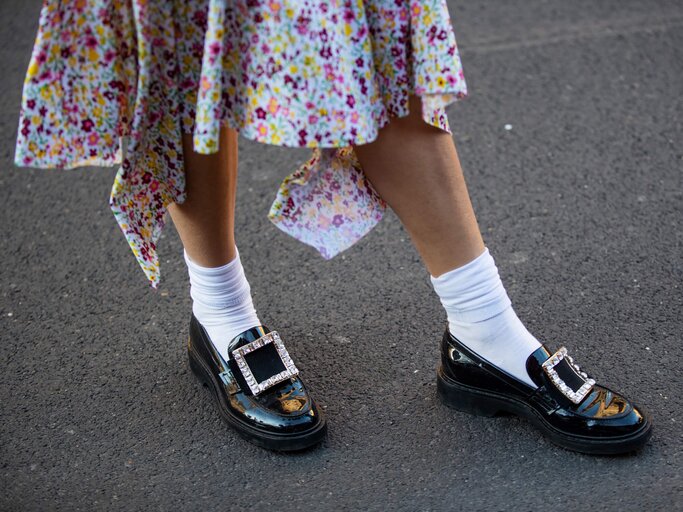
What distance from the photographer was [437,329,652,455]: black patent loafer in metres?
1.67

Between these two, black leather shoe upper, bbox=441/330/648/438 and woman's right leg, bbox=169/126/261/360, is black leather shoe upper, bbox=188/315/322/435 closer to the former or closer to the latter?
woman's right leg, bbox=169/126/261/360

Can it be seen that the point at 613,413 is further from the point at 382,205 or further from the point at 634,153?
the point at 634,153

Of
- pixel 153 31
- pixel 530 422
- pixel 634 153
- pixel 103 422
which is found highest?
pixel 153 31

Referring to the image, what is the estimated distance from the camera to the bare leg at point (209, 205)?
164 centimetres

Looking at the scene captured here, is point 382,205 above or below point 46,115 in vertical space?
below

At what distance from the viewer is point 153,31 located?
1441mm

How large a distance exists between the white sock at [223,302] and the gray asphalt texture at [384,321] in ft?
0.60

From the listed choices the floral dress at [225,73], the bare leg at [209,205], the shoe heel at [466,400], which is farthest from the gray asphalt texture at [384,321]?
the floral dress at [225,73]

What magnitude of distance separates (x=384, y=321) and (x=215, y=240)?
576 millimetres

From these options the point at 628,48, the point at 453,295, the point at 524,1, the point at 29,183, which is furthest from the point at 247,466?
the point at 524,1

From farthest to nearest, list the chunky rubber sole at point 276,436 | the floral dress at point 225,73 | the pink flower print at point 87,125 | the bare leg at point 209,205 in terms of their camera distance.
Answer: the chunky rubber sole at point 276,436 < the bare leg at point 209,205 < the pink flower print at point 87,125 < the floral dress at point 225,73

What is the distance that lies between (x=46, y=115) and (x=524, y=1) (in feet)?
9.75

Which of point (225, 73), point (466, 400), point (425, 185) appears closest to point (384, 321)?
point (466, 400)

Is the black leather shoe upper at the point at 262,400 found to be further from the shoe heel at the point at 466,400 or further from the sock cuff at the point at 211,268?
the shoe heel at the point at 466,400
